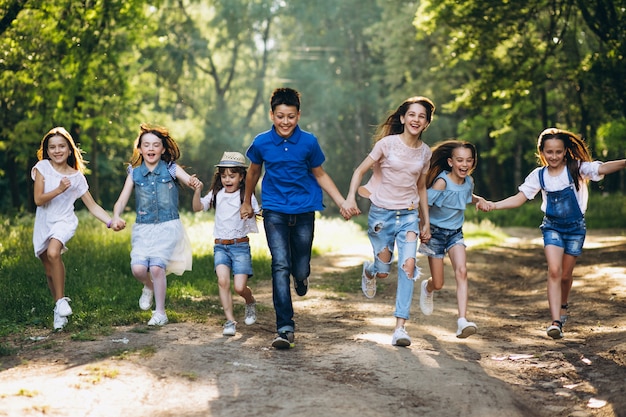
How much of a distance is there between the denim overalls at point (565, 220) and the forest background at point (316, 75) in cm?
585

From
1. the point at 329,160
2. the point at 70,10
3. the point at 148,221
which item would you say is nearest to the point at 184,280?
the point at 148,221

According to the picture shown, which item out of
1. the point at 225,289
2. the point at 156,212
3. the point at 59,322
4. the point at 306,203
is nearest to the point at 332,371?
the point at 306,203

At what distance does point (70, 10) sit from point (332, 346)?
16.0 meters

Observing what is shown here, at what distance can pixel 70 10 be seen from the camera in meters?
21.4

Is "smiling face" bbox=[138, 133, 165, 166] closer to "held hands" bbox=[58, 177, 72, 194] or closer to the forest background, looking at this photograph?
"held hands" bbox=[58, 177, 72, 194]

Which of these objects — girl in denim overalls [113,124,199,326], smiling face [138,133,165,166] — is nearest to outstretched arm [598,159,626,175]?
girl in denim overalls [113,124,199,326]

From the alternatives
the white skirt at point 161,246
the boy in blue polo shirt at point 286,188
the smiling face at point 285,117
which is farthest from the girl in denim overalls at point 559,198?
the white skirt at point 161,246

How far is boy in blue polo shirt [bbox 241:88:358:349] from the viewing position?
320 inches

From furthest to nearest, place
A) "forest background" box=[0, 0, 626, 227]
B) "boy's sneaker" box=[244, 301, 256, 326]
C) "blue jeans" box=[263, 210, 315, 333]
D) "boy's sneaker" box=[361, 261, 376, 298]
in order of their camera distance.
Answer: "forest background" box=[0, 0, 626, 227] < "boy's sneaker" box=[244, 301, 256, 326] < "boy's sneaker" box=[361, 261, 376, 298] < "blue jeans" box=[263, 210, 315, 333]

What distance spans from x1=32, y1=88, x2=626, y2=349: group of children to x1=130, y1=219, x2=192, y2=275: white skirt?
0.01 metres

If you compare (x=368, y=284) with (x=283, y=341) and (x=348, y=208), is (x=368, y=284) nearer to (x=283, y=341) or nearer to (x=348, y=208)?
(x=348, y=208)

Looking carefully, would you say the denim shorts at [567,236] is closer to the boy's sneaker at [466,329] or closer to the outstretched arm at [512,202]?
the outstretched arm at [512,202]

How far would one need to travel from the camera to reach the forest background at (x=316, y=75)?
75.4 ft

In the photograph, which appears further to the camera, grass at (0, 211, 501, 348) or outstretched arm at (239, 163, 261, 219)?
grass at (0, 211, 501, 348)
